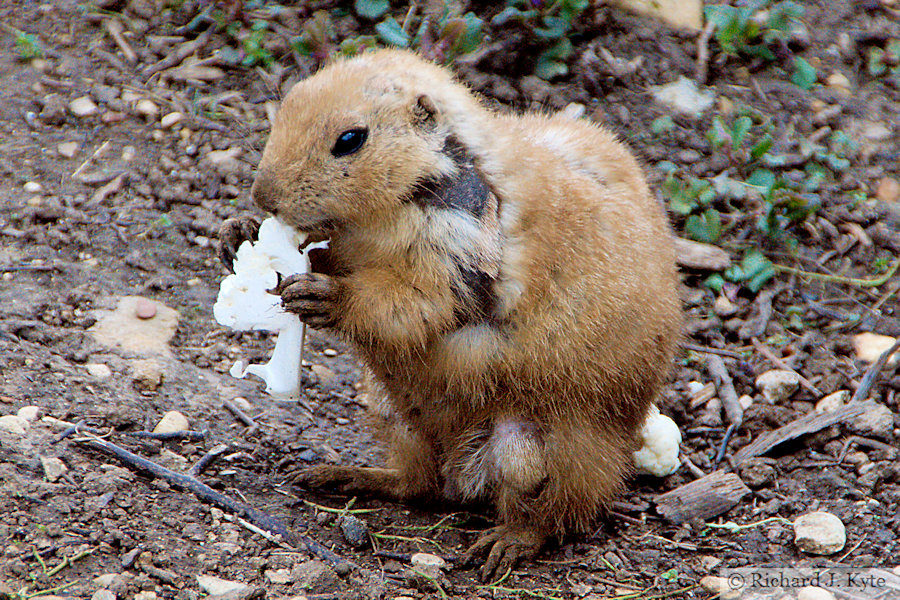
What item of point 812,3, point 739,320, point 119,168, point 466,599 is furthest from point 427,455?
point 812,3

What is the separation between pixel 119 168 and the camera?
646cm

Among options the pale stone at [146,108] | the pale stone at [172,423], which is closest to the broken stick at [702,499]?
the pale stone at [172,423]

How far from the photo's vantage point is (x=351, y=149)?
385cm

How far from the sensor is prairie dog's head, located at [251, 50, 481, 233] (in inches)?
149

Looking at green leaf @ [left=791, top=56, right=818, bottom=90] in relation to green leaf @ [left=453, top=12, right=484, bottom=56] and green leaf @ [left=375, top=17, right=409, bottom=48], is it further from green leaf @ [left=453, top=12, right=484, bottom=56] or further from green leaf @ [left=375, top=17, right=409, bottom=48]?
green leaf @ [left=375, top=17, right=409, bottom=48]

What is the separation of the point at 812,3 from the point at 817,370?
11.1 feet

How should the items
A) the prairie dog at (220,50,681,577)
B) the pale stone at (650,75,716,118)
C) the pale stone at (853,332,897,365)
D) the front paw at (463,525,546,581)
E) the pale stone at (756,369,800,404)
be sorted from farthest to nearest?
the pale stone at (650,75,716,118), the pale stone at (853,332,897,365), the pale stone at (756,369,800,404), the front paw at (463,525,546,581), the prairie dog at (220,50,681,577)

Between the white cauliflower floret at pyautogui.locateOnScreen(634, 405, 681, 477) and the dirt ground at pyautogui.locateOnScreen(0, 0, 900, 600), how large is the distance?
0.33 feet

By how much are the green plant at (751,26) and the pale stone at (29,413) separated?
533 centimetres

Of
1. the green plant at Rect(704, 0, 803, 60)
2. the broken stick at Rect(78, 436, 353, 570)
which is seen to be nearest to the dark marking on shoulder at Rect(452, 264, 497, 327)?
the broken stick at Rect(78, 436, 353, 570)

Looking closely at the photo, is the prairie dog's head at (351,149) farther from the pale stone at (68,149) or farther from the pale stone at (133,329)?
A: the pale stone at (68,149)

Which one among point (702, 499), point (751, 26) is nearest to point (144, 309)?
point (702, 499)

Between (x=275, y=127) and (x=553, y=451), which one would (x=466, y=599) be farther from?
(x=275, y=127)

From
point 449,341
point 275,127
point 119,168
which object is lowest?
→ point 119,168
